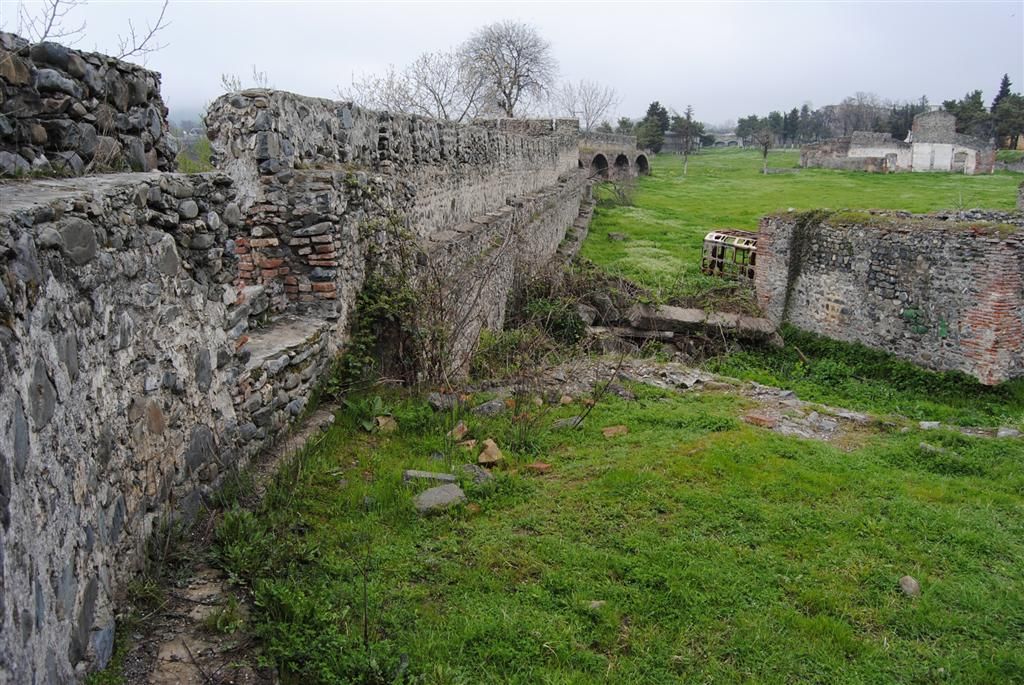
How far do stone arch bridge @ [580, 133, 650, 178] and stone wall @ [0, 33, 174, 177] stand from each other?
103ft

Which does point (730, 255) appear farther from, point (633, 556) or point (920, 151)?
point (920, 151)

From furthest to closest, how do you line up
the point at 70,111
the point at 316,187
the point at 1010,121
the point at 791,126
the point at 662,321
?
the point at 791,126 < the point at 1010,121 < the point at 662,321 < the point at 316,187 < the point at 70,111

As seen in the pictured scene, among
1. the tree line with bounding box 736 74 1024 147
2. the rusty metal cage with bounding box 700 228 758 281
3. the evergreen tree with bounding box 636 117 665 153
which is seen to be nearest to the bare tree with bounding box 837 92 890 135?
the tree line with bounding box 736 74 1024 147

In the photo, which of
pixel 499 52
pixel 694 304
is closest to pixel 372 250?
pixel 694 304

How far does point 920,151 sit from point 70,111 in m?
52.9

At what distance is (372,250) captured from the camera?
Result: 649 cm

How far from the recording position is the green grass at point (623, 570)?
10.9 ft

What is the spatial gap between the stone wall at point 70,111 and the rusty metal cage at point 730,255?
13.1m

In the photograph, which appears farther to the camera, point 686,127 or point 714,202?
point 686,127

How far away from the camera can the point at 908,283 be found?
1155cm

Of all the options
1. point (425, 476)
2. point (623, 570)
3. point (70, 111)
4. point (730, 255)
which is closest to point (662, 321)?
point (730, 255)

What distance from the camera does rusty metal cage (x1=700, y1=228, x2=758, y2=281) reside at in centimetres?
1539

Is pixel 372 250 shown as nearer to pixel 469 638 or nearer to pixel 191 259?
pixel 191 259

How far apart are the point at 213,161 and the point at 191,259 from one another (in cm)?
215
